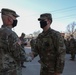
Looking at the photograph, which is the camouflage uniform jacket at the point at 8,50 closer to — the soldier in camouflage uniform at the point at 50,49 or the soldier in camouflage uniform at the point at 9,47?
the soldier in camouflage uniform at the point at 9,47

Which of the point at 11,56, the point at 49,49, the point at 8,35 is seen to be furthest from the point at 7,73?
the point at 49,49

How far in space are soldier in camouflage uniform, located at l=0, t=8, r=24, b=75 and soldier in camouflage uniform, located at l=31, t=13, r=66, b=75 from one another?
2.35ft

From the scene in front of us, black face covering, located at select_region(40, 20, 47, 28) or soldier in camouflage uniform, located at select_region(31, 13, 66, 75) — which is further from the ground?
black face covering, located at select_region(40, 20, 47, 28)

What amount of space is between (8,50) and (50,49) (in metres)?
0.95

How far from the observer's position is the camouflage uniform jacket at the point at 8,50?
13.8ft

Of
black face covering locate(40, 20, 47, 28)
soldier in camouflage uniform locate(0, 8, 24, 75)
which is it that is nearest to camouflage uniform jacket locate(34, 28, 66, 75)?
black face covering locate(40, 20, 47, 28)

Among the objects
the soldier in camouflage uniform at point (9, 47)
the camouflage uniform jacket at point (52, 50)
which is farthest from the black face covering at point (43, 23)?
the soldier in camouflage uniform at point (9, 47)

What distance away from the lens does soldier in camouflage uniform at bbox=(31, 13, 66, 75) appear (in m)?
4.67

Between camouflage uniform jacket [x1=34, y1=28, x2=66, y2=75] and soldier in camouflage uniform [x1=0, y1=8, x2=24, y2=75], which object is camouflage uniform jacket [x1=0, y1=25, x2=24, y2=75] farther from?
camouflage uniform jacket [x1=34, y1=28, x2=66, y2=75]

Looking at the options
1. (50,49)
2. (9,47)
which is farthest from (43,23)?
(9,47)

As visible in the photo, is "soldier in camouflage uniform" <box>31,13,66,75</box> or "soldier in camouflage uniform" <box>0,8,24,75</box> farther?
"soldier in camouflage uniform" <box>31,13,66,75</box>

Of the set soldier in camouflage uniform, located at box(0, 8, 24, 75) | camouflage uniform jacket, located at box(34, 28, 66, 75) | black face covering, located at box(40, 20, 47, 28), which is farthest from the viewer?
black face covering, located at box(40, 20, 47, 28)

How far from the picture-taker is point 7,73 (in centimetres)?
432

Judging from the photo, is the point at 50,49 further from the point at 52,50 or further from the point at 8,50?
the point at 8,50
